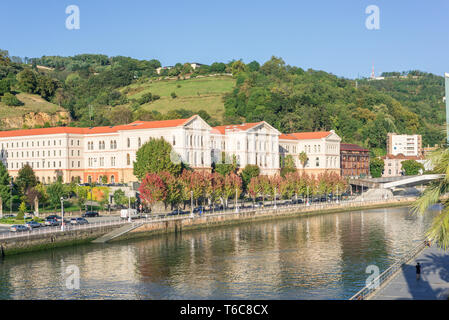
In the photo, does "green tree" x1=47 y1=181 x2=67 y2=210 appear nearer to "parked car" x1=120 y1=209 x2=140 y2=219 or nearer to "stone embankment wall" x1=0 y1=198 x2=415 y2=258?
"parked car" x1=120 y1=209 x2=140 y2=219

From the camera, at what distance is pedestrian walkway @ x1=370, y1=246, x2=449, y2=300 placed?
106ft

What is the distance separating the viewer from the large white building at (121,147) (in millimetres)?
112188

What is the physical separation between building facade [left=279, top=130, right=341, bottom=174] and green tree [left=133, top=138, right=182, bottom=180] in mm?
49491

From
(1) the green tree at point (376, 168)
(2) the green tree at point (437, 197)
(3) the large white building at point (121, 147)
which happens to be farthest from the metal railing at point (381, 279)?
(1) the green tree at point (376, 168)

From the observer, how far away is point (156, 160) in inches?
3883

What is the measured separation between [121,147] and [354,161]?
71.5 meters

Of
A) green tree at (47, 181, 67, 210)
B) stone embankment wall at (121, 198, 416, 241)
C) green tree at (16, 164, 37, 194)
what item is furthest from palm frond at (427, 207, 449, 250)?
green tree at (16, 164, 37, 194)

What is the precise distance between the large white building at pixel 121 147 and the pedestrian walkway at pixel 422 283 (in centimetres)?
6973

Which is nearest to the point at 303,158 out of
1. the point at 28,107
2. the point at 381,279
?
the point at 28,107

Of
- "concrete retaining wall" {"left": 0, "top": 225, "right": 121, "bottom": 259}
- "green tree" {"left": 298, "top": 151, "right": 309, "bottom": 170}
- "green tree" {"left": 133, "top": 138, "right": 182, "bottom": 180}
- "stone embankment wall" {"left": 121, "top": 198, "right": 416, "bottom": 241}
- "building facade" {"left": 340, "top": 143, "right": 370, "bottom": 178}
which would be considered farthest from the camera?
"building facade" {"left": 340, "top": 143, "right": 370, "bottom": 178}

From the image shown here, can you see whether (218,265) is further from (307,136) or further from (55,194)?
(307,136)

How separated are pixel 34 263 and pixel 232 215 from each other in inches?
1493
